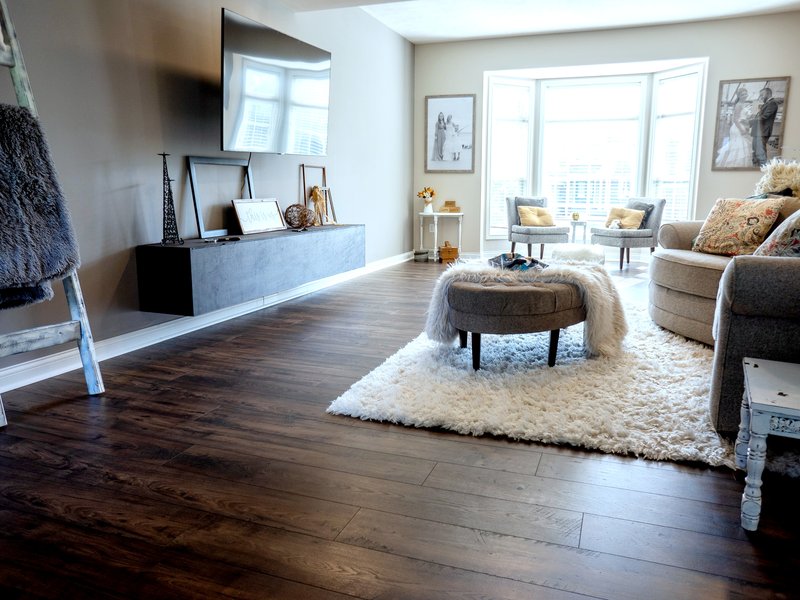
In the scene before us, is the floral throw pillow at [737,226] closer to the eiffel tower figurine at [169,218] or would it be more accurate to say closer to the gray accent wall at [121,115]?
the gray accent wall at [121,115]

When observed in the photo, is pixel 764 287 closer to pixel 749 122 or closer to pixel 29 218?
pixel 29 218

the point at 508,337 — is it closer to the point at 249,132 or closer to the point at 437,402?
the point at 437,402

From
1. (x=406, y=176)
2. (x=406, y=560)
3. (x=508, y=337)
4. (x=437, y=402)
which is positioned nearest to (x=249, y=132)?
(x=508, y=337)

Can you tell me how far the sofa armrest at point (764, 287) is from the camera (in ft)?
6.42

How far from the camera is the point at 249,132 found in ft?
13.1

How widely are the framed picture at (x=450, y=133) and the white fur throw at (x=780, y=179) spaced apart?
14.1ft

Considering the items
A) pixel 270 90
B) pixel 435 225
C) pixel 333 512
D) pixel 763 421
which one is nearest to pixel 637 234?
pixel 435 225

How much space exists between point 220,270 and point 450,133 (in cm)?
516

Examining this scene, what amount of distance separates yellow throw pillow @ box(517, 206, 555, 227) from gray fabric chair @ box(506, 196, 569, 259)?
8 centimetres

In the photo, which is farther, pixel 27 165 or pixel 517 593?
pixel 27 165

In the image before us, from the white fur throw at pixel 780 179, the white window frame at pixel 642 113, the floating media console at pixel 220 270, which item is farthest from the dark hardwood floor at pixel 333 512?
the white window frame at pixel 642 113

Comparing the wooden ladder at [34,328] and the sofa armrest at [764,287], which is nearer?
the sofa armrest at [764,287]

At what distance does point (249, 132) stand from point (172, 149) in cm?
56

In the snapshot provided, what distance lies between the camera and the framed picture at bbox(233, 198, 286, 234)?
4.20 m
